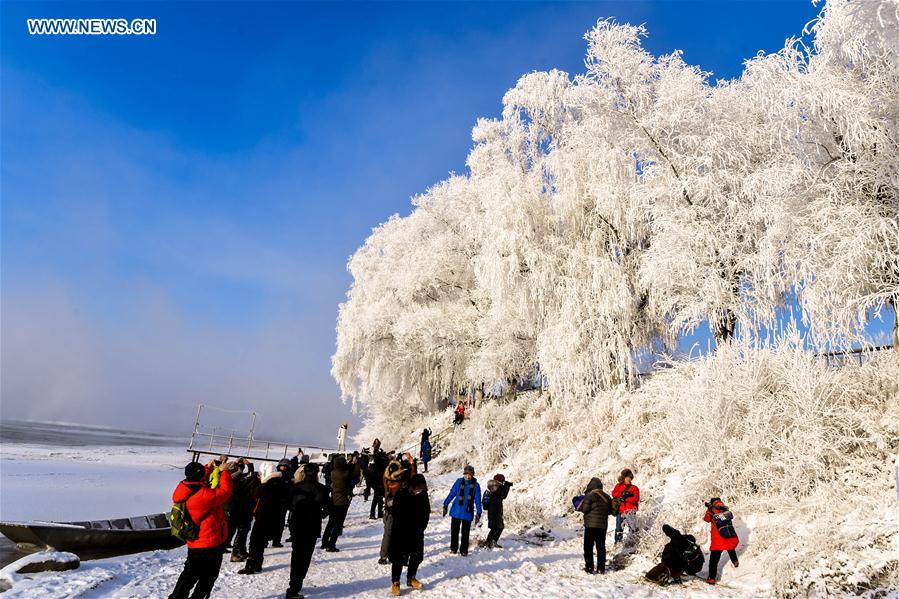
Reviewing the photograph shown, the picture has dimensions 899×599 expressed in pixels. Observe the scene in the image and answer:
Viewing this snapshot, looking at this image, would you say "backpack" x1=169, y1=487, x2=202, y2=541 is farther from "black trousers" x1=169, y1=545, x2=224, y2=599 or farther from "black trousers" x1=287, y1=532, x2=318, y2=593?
"black trousers" x1=287, y1=532, x2=318, y2=593

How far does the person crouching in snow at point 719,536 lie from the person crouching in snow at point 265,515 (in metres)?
6.49

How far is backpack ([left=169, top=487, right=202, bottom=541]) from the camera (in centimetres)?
514

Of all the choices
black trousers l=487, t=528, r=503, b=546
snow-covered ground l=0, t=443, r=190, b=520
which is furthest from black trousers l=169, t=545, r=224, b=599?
snow-covered ground l=0, t=443, r=190, b=520

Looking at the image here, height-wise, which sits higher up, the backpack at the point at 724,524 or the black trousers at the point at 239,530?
the backpack at the point at 724,524

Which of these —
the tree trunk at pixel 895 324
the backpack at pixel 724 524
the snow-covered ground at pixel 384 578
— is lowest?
the snow-covered ground at pixel 384 578

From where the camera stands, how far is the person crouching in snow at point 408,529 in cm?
661

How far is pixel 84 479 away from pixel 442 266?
17379 millimetres

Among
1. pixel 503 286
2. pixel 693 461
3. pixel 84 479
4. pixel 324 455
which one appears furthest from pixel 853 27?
pixel 84 479

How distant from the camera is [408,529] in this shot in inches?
267

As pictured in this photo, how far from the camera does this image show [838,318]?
11.1m

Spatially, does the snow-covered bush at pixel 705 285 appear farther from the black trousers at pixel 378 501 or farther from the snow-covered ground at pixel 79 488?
the snow-covered ground at pixel 79 488

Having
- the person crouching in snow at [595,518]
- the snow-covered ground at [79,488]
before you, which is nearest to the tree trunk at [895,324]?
the person crouching in snow at [595,518]

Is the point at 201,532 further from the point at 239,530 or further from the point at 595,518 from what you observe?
the point at 595,518

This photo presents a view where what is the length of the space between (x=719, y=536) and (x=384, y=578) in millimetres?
4932
